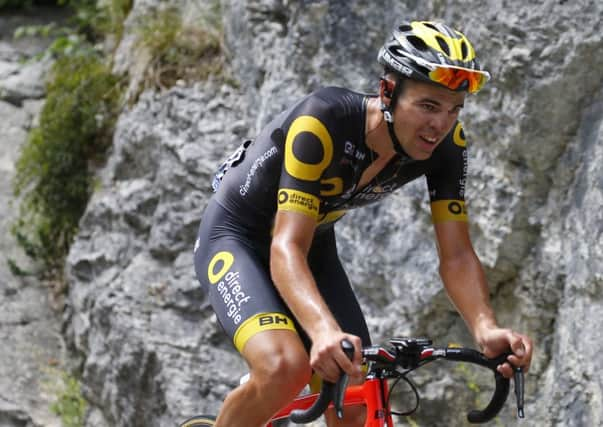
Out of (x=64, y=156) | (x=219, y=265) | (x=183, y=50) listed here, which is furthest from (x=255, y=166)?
(x=64, y=156)

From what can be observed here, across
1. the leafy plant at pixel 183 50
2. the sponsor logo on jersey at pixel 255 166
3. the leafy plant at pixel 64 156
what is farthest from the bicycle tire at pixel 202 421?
the leafy plant at pixel 64 156

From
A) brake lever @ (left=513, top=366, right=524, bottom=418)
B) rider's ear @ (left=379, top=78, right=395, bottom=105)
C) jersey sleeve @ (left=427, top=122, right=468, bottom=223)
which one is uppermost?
rider's ear @ (left=379, top=78, right=395, bottom=105)

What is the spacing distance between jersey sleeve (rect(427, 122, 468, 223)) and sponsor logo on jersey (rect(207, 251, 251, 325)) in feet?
3.12

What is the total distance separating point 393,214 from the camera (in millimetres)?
6531

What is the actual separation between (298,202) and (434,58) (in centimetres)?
78

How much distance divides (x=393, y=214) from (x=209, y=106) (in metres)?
2.24

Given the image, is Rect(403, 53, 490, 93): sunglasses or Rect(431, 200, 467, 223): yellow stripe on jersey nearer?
Rect(403, 53, 490, 93): sunglasses

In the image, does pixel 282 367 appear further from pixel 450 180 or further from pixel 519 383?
pixel 450 180

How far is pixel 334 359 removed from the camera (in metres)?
3.06

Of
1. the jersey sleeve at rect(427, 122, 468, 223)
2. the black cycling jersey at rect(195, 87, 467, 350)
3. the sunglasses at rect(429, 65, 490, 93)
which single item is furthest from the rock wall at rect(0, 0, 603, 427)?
the sunglasses at rect(429, 65, 490, 93)

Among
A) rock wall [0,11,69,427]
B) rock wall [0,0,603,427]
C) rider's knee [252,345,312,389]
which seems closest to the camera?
rider's knee [252,345,312,389]

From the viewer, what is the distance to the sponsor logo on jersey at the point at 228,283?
12.7ft

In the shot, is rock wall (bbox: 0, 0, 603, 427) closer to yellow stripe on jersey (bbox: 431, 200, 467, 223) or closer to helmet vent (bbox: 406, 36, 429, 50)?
yellow stripe on jersey (bbox: 431, 200, 467, 223)

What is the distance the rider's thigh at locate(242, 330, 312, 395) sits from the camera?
3.59 m
